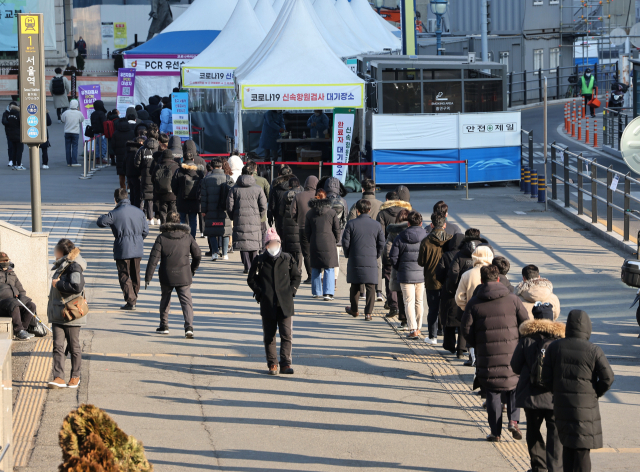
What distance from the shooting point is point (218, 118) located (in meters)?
26.5

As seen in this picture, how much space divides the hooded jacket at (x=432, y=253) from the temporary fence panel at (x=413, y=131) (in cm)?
1169

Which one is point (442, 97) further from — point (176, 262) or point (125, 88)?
point (176, 262)

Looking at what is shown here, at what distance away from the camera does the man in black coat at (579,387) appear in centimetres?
606

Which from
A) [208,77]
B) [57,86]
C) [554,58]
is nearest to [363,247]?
[208,77]

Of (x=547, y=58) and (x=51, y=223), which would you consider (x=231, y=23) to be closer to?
(x=51, y=223)

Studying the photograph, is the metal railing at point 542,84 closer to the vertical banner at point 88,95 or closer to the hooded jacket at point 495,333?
the vertical banner at point 88,95

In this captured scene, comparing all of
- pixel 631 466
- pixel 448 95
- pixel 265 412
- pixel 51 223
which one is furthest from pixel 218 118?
pixel 631 466

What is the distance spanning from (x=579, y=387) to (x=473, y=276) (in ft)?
8.49

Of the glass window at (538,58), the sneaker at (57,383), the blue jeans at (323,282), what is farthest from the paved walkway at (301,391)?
the glass window at (538,58)

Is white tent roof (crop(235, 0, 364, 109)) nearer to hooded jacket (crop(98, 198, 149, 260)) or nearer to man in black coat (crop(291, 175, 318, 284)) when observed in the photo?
man in black coat (crop(291, 175, 318, 284))

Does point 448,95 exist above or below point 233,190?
above

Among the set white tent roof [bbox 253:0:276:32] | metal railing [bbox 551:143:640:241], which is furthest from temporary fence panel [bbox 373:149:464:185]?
white tent roof [bbox 253:0:276:32]

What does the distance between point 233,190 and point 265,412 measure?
5.65m

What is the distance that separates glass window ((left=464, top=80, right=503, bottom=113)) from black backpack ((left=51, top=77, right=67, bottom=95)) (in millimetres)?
16609
